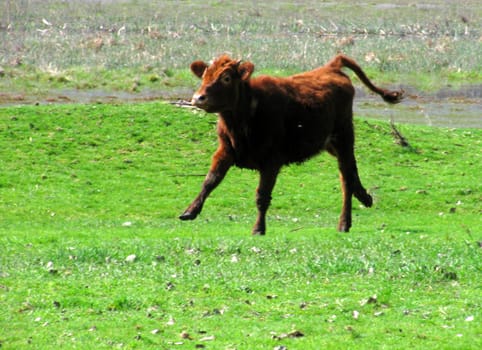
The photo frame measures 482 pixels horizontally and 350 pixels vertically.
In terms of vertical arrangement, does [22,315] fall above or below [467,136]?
above

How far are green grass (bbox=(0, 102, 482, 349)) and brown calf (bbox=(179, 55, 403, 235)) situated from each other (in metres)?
0.91

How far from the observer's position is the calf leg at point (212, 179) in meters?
15.8

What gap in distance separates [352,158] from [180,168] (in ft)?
23.7

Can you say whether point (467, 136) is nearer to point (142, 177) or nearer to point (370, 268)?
point (142, 177)

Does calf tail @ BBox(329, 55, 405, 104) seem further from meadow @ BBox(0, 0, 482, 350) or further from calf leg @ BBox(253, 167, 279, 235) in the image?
calf leg @ BBox(253, 167, 279, 235)

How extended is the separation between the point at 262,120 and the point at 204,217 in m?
4.90

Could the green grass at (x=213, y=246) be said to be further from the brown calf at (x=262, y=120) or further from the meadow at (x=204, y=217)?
the brown calf at (x=262, y=120)

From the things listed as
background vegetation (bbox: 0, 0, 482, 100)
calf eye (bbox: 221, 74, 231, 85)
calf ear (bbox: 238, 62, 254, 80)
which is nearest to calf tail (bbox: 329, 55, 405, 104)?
calf ear (bbox: 238, 62, 254, 80)

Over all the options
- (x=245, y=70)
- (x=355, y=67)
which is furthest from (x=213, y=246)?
(x=355, y=67)

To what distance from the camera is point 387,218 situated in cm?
2053

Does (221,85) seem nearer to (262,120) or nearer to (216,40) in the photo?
(262,120)

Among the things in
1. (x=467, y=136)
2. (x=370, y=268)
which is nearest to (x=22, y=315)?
(x=370, y=268)

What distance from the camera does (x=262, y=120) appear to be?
53.6ft

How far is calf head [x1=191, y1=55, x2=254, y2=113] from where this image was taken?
15.6 meters
